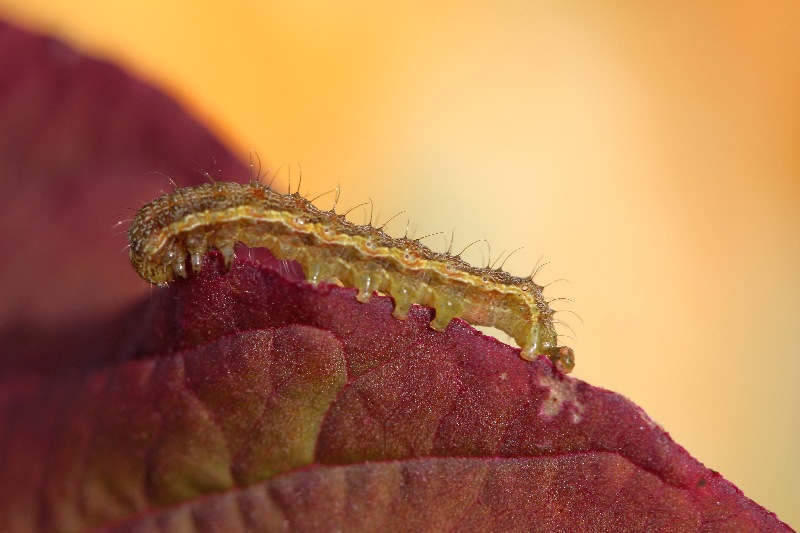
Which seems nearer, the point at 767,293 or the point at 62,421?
the point at 62,421

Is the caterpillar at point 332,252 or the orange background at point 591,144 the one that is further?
the orange background at point 591,144

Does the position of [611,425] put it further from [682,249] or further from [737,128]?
[737,128]

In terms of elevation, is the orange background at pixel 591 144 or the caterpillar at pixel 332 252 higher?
the orange background at pixel 591 144

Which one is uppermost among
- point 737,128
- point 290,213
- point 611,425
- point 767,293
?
point 737,128

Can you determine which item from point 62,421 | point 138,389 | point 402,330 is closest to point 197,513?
point 138,389

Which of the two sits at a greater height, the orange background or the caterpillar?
the orange background
